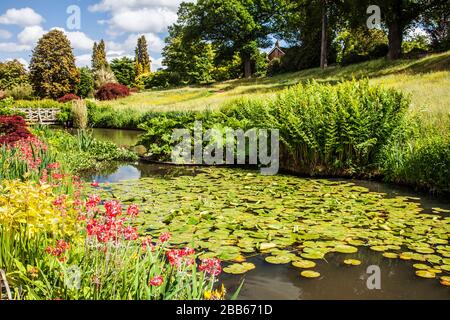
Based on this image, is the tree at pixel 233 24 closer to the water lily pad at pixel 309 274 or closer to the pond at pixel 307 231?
the pond at pixel 307 231

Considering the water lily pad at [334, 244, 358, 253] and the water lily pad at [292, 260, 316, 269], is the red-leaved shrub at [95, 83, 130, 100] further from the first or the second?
the water lily pad at [292, 260, 316, 269]

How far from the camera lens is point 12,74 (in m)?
50.6

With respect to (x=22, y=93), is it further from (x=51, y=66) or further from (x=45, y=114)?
(x=45, y=114)

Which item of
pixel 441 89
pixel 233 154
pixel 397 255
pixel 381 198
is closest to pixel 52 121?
pixel 233 154

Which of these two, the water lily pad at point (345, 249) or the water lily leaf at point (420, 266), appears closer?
the water lily leaf at point (420, 266)

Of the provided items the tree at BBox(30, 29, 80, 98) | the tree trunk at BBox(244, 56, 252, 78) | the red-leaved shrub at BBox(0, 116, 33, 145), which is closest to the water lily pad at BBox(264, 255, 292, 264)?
the red-leaved shrub at BBox(0, 116, 33, 145)

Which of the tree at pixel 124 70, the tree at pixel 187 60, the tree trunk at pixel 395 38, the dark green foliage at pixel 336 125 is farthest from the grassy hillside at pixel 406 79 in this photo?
the tree at pixel 124 70

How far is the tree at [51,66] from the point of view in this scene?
40031 millimetres

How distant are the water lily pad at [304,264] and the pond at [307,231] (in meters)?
0.02

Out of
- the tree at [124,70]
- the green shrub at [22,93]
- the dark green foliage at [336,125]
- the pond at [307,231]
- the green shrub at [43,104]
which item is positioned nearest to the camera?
the pond at [307,231]

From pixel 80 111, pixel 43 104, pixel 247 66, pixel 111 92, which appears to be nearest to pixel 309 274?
pixel 80 111

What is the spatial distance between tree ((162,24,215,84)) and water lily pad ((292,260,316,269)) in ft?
156

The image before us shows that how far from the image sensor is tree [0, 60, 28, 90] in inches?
1944
